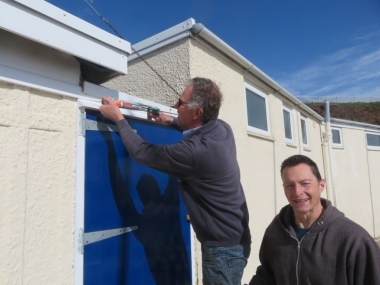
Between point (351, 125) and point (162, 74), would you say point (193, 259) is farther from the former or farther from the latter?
point (351, 125)

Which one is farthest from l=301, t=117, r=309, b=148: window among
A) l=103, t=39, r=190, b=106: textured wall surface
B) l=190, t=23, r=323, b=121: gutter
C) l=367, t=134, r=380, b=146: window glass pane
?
l=103, t=39, r=190, b=106: textured wall surface

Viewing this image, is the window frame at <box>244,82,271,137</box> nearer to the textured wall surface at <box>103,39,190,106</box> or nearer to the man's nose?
the textured wall surface at <box>103,39,190,106</box>

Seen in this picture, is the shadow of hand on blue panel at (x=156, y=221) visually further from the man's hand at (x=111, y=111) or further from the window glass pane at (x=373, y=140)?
the window glass pane at (x=373, y=140)

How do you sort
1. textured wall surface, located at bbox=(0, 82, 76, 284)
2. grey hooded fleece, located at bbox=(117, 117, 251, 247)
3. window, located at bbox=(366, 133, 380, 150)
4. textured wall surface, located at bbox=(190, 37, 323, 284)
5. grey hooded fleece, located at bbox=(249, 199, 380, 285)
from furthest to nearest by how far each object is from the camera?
window, located at bbox=(366, 133, 380, 150) < textured wall surface, located at bbox=(190, 37, 323, 284) < grey hooded fleece, located at bbox=(117, 117, 251, 247) < textured wall surface, located at bbox=(0, 82, 76, 284) < grey hooded fleece, located at bbox=(249, 199, 380, 285)

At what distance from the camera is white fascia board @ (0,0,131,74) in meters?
1.58

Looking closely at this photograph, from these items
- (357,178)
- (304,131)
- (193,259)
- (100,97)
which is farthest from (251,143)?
(357,178)

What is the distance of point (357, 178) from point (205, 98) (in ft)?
36.9

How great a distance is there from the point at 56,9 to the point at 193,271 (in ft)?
8.25

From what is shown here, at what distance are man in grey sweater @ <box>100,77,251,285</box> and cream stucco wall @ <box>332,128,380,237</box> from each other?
888 centimetres

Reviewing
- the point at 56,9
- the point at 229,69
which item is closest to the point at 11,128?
the point at 56,9

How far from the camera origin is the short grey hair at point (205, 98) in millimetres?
2090

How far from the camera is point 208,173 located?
1.93 m

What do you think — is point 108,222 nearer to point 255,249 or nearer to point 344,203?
point 255,249

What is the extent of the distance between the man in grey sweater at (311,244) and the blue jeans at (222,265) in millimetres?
151
